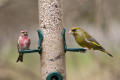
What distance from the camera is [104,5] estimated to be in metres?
13.8

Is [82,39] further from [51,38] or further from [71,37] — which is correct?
[71,37]

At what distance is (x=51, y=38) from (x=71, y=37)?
397 centimetres

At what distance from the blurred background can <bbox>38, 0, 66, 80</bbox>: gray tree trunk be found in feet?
10.1

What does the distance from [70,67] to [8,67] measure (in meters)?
2.25

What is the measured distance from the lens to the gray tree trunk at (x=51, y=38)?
954 centimetres

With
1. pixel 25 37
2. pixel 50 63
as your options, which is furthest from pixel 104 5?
pixel 50 63

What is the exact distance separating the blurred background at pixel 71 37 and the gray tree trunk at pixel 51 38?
3083 mm

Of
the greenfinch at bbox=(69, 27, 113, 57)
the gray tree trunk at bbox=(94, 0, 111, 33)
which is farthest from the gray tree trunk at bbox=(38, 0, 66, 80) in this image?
the gray tree trunk at bbox=(94, 0, 111, 33)

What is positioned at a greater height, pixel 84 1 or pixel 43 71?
pixel 84 1

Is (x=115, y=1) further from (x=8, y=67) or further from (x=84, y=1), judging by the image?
(x=8, y=67)

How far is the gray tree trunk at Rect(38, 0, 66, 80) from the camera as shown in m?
9.54

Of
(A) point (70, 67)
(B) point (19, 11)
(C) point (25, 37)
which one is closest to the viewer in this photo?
(C) point (25, 37)

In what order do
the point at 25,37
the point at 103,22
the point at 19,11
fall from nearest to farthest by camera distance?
the point at 25,37
the point at 103,22
the point at 19,11

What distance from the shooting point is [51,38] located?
9.65 meters
